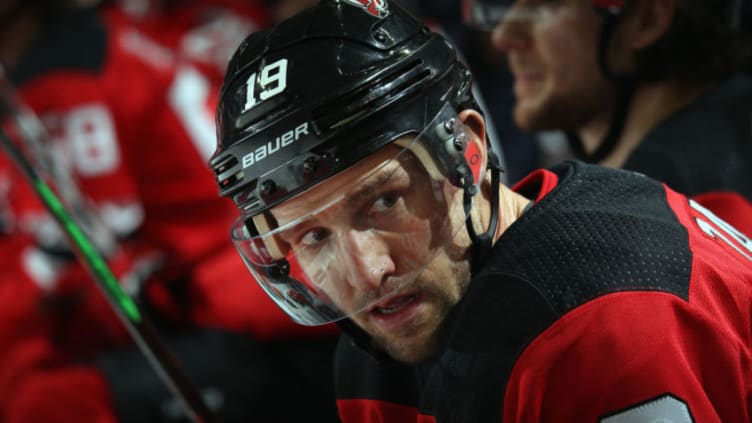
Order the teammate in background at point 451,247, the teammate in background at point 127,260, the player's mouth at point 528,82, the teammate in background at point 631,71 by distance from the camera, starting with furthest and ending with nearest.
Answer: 1. the teammate in background at point 127,260
2. the player's mouth at point 528,82
3. the teammate in background at point 631,71
4. the teammate in background at point 451,247

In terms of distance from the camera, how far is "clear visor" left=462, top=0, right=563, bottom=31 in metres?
2.34

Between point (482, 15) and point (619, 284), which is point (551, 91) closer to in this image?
point (482, 15)

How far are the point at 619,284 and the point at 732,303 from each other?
0.18m

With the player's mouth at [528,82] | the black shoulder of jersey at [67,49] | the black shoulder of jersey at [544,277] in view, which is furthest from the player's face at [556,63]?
the black shoulder of jersey at [67,49]

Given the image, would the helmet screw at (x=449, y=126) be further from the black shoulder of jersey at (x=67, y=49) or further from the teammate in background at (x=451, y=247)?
the black shoulder of jersey at (x=67, y=49)

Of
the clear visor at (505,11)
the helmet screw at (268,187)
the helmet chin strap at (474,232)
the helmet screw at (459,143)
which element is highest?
the helmet screw at (268,187)

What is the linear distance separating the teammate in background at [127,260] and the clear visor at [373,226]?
1.17 metres

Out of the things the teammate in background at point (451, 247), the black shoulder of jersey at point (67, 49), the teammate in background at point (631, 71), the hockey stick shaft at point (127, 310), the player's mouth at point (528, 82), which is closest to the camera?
the teammate in background at point (451, 247)

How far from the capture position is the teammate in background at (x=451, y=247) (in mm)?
1235

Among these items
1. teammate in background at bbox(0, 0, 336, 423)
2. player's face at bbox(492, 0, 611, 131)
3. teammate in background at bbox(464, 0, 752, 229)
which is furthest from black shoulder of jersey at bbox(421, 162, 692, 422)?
teammate in background at bbox(0, 0, 336, 423)

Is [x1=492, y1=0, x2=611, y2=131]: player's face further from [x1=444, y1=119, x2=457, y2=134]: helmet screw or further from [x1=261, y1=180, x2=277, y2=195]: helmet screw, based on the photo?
[x1=261, y1=180, x2=277, y2=195]: helmet screw

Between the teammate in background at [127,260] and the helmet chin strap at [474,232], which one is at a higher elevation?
the helmet chin strap at [474,232]

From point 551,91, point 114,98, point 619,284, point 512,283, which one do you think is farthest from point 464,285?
point 114,98

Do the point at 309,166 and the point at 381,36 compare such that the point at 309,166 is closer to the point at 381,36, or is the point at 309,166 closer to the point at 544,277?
the point at 381,36
